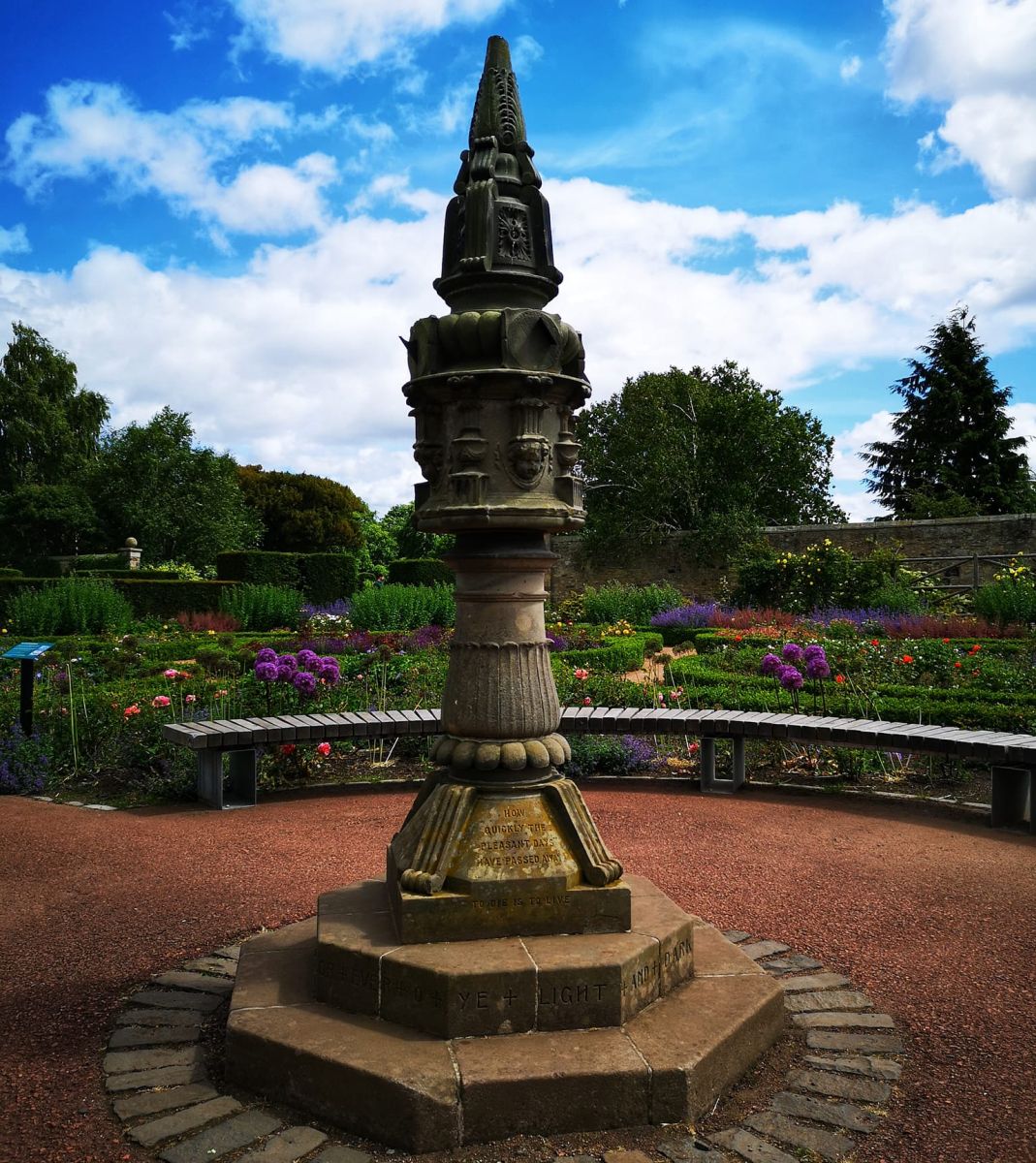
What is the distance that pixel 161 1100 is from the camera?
2471mm

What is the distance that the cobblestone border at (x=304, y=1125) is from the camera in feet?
7.43

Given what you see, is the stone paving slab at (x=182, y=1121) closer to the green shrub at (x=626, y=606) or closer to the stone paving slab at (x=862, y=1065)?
the stone paving slab at (x=862, y=1065)

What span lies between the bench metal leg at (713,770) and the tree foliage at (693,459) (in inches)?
650

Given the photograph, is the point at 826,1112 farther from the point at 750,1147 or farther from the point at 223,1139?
the point at 223,1139

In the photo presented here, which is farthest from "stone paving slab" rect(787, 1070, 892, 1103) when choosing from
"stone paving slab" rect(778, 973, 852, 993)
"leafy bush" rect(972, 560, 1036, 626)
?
"leafy bush" rect(972, 560, 1036, 626)

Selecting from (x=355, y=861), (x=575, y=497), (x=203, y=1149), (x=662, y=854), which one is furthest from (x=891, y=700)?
(x=203, y=1149)

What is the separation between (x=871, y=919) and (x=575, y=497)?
2198 mm

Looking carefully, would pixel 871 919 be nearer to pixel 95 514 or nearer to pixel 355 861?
pixel 355 861

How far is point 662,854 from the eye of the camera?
15.6 ft

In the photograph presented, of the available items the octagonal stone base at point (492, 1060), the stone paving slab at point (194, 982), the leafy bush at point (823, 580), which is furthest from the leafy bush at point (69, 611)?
the octagonal stone base at point (492, 1060)

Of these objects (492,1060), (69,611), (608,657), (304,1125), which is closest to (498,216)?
(492,1060)

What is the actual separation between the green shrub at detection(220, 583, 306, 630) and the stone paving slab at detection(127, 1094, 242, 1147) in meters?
13.6

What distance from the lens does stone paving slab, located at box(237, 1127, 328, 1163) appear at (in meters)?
2.22

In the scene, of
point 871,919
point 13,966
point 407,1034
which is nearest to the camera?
point 407,1034
